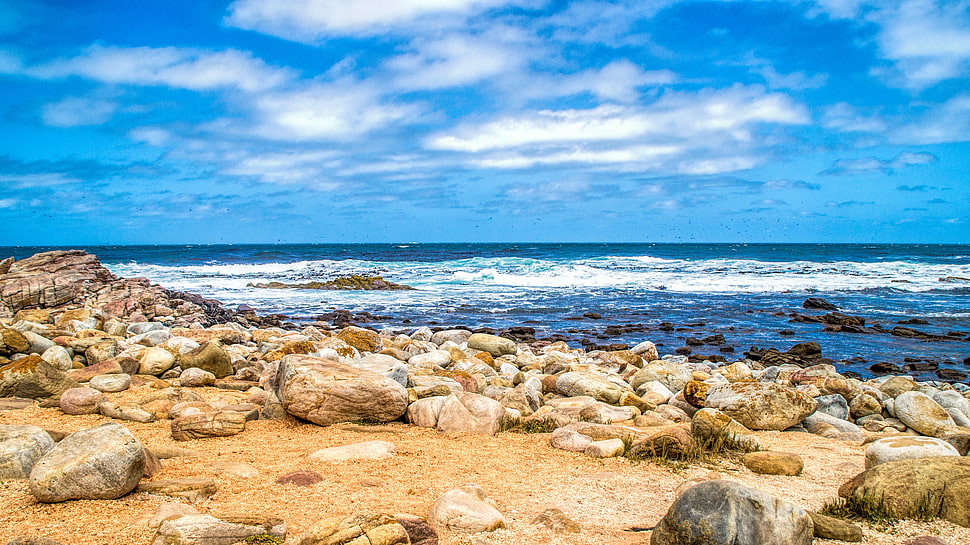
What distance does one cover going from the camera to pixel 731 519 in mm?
3178

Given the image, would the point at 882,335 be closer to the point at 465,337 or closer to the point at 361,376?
the point at 465,337

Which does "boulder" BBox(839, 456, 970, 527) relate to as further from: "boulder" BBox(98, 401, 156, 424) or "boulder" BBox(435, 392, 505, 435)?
"boulder" BBox(98, 401, 156, 424)

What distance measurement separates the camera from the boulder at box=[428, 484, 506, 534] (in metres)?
3.72

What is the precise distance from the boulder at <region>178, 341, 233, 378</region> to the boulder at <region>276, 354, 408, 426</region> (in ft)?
8.12

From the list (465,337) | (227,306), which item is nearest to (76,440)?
(465,337)

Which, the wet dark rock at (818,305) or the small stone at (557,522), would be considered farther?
the wet dark rock at (818,305)

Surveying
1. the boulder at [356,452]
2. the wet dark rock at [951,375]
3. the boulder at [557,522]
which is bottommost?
the wet dark rock at [951,375]

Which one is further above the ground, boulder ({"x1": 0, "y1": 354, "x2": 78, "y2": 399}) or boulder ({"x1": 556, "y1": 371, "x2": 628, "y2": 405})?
boulder ({"x1": 0, "y1": 354, "x2": 78, "y2": 399})

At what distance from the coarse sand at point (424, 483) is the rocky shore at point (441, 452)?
2 centimetres

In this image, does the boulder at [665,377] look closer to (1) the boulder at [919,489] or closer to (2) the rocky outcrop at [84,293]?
(1) the boulder at [919,489]

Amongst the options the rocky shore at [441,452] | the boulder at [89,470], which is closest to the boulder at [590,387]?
the rocky shore at [441,452]

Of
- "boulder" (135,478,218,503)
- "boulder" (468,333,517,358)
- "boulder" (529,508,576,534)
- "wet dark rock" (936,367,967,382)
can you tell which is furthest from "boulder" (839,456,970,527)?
"wet dark rock" (936,367,967,382)

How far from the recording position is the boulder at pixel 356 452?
16.4ft

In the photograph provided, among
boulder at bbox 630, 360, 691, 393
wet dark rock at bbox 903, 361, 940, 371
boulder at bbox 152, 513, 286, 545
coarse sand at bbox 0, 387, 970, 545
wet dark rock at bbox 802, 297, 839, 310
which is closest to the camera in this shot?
boulder at bbox 152, 513, 286, 545
